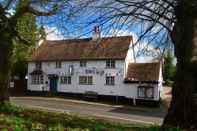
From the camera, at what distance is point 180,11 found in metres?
13.1

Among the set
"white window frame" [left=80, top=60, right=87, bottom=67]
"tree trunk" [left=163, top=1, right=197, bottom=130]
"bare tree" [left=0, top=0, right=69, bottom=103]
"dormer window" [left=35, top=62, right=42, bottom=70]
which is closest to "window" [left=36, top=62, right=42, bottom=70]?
"dormer window" [left=35, top=62, right=42, bottom=70]

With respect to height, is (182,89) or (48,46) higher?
(48,46)

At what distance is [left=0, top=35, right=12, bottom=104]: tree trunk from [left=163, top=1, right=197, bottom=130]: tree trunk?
8.14 m

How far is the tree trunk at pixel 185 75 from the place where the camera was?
13.0 metres

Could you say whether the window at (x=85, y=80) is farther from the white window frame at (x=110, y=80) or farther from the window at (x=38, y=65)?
the window at (x=38, y=65)

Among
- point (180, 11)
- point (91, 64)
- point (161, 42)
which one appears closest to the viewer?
point (180, 11)

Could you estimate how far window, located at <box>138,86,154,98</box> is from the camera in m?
53.5

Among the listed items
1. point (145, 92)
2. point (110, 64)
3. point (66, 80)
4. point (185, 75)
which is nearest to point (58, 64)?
point (66, 80)

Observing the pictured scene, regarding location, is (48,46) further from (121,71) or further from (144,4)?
(144,4)

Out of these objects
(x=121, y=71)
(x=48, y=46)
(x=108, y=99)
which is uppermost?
(x=48, y=46)

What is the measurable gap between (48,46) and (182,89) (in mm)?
54804

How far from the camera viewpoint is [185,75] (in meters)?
13.3

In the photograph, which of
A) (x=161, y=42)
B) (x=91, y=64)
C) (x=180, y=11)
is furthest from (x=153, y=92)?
(x=180, y=11)

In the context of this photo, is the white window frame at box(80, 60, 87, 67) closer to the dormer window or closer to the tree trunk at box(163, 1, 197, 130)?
the dormer window
